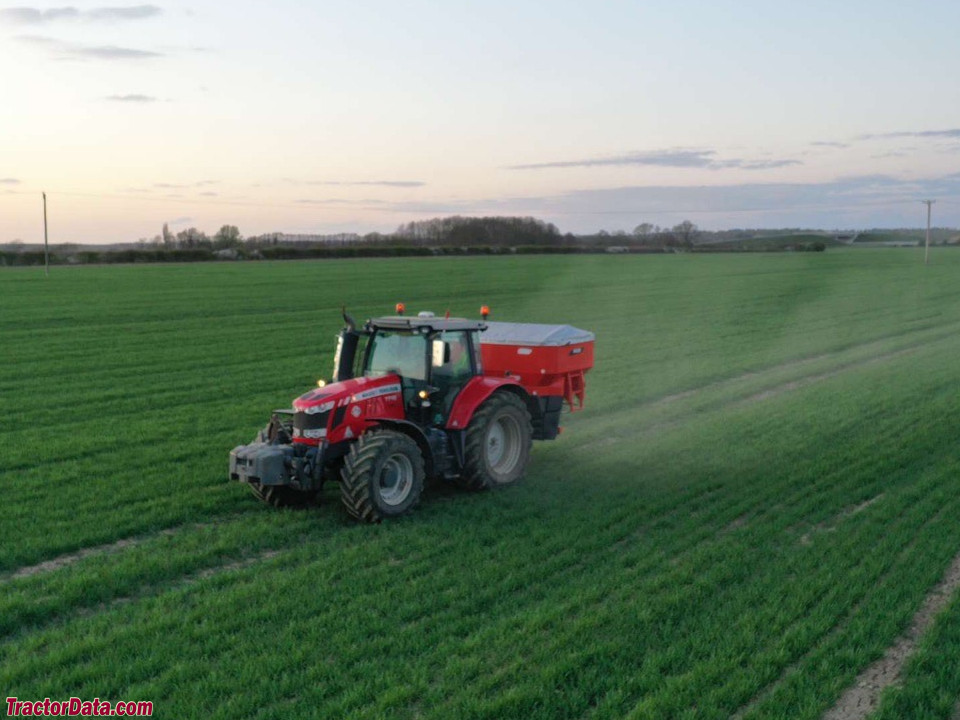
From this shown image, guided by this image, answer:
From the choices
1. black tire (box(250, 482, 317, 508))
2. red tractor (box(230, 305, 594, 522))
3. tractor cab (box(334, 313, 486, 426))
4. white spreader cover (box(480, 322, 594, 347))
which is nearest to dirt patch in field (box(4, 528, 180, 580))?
black tire (box(250, 482, 317, 508))

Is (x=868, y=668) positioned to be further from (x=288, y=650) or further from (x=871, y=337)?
(x=871, y=337)

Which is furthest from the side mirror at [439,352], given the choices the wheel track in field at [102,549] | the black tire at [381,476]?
the wheel track in field at [102,549]

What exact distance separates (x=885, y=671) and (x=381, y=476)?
5.25 m

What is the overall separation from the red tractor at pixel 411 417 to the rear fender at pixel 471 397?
1 cm

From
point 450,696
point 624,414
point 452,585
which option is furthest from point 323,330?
point 450,696

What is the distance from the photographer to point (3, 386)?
1930cm

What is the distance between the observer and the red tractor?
396 inches

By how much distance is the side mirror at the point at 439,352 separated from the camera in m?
11.1

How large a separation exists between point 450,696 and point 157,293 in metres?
42.5

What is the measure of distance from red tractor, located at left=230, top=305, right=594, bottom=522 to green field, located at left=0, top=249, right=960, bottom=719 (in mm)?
380

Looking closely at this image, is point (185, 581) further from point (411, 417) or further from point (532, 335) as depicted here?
point (532, 335)

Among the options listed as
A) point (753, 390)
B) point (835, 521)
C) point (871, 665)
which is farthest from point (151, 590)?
point (753, 390)

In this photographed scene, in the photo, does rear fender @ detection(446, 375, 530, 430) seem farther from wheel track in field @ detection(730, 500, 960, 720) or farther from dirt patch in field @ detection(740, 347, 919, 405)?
dirt patch in field @ detection(740, 347, 919, 405)

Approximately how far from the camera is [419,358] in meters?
11.0
